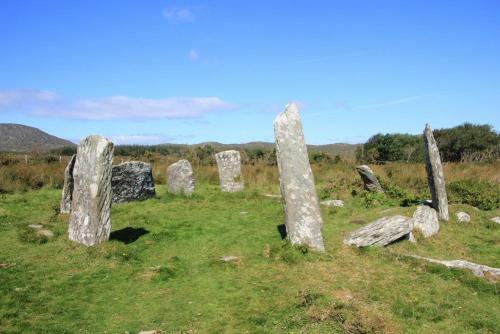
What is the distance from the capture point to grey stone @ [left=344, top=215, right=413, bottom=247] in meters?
9.37

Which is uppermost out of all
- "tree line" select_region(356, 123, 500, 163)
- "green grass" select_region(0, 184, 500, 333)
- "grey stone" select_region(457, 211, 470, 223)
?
"tree line" select_region(356, 123, 500, 163)

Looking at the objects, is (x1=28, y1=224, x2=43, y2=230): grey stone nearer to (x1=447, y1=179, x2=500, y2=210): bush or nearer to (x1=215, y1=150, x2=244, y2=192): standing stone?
(x1=215, y1=150, x2=244, y2=192): standing stone

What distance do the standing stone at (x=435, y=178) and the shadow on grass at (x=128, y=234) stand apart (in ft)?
27.2

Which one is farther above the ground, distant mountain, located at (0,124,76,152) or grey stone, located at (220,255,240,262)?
distant mountain, located at (0,124,76,152)

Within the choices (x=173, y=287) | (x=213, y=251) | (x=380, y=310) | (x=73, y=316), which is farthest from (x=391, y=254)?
(x=73, y=316)

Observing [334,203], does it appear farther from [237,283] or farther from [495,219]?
[237,283]

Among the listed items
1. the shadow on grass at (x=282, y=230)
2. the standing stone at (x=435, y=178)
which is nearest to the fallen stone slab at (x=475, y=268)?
the shadow on grass at (x=282, y=230)

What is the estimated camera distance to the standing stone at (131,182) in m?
15.3

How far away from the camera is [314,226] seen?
9.03 metres

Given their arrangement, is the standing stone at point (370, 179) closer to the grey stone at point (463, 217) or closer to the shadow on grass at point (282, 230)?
the grey stone at point (463, 217)

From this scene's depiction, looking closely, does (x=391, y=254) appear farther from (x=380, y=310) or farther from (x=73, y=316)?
(x=73, y=316)

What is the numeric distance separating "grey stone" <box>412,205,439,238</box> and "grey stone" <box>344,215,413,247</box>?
3.48 feet

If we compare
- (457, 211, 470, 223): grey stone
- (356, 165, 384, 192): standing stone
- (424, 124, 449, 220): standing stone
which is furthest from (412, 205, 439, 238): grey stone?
(356, 165, 384, 192): standing stone

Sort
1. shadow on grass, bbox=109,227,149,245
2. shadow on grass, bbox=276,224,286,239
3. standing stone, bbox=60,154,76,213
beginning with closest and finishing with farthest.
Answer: shadow on grass, bbox=109,227,149,245 → shadow on grass, bbox=276,224,286,239 → standing stone, bbox=60,154,76,213
